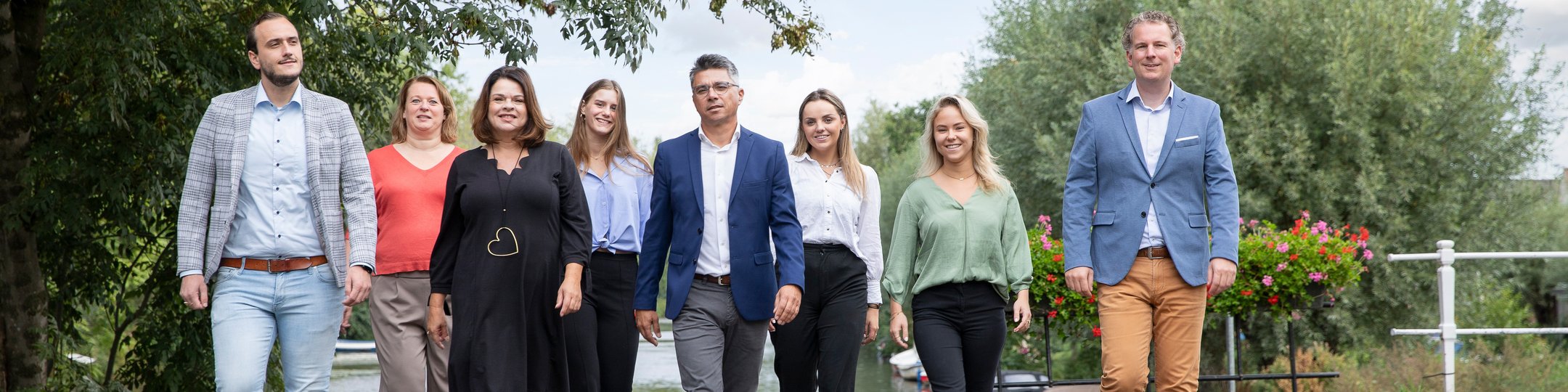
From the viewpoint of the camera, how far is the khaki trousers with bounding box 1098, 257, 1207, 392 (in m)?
4.29

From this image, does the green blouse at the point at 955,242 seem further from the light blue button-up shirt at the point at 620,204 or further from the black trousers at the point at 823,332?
the light blue button-up shirt at the point at 620,204

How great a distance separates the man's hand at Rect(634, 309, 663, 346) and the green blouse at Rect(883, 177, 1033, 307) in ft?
3.16

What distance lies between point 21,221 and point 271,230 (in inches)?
243

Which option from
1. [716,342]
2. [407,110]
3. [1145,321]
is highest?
[407,110]

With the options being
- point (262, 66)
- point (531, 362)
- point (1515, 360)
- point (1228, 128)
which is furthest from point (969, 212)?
point (1228, 128)

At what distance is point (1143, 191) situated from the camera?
14.2 feet

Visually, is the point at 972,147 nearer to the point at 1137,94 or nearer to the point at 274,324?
the point at 1137,94

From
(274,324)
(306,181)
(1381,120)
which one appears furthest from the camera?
(1381,120)

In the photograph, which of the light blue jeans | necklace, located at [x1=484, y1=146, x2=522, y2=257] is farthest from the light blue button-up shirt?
the light blue jeans

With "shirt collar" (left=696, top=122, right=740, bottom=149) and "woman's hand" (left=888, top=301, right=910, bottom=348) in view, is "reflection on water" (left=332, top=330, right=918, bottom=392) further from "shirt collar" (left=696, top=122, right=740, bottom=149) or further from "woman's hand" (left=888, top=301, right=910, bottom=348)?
"shirt collar" (left=696, top=122, right=740, bottom=149)

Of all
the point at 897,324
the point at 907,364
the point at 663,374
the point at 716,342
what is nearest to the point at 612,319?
the point at 716,342

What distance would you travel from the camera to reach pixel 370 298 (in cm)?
491

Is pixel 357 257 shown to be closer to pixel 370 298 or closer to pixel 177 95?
pixel 370 298

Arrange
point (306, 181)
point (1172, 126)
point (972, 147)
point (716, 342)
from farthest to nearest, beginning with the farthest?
point (972, 147), point (716, 342), point (1172, 126), point (306, 181)
